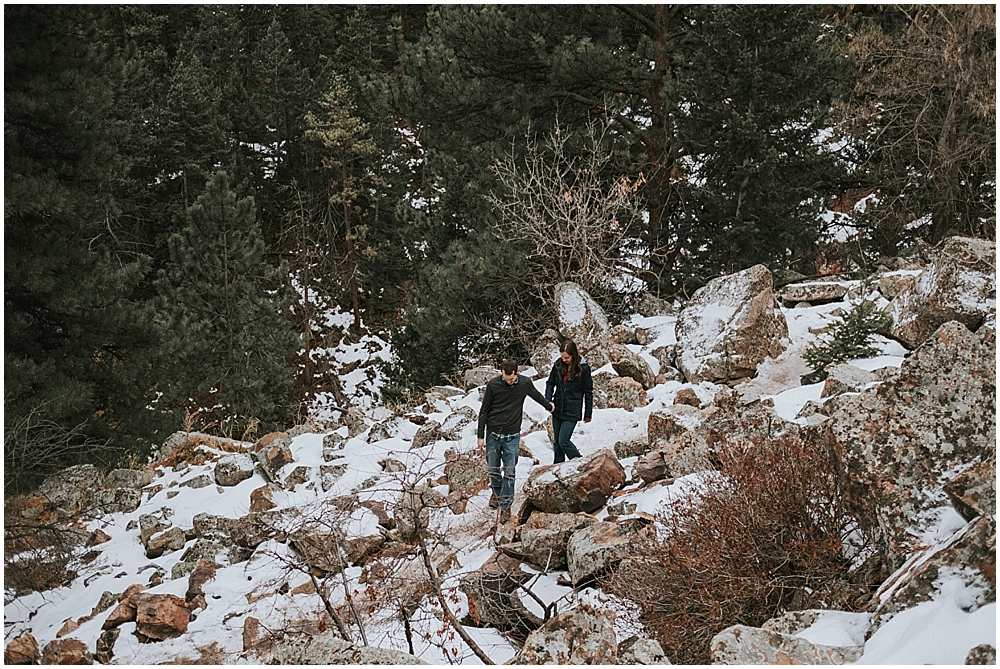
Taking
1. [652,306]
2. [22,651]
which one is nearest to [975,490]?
[22,651]

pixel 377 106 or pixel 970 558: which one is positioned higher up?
pixel 377 106

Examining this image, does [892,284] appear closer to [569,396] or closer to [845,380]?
[845,380]

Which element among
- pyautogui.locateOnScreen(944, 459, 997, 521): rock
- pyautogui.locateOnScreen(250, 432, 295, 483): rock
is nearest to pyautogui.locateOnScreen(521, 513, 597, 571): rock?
pyautogui.locateOnScreen(944, 459, 997, 521): rock

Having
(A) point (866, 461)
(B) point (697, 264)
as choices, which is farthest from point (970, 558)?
(B) point (697, 264)

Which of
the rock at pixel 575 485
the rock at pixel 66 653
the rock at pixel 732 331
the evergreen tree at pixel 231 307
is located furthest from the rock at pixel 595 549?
the evergreen tree at pixel 231 307

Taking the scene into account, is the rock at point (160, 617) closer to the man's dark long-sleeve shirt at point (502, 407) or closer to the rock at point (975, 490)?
the man's dark long-sleeve shirt at point (502, 407)

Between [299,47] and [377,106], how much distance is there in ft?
44.4

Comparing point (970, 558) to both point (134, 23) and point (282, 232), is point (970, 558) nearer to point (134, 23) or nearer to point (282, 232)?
point (282, 232)

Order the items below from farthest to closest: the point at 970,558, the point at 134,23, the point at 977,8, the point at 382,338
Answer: the point at 134,23 → the point at 382,338 → the point at 977,8 → the point at 970,558

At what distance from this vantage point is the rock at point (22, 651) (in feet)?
17.1

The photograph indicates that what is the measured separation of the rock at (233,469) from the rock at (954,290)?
797 cm

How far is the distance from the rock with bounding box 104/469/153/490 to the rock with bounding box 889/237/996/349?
9.33 metres

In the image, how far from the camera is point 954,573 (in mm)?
3043

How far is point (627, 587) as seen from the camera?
4.21 meters
